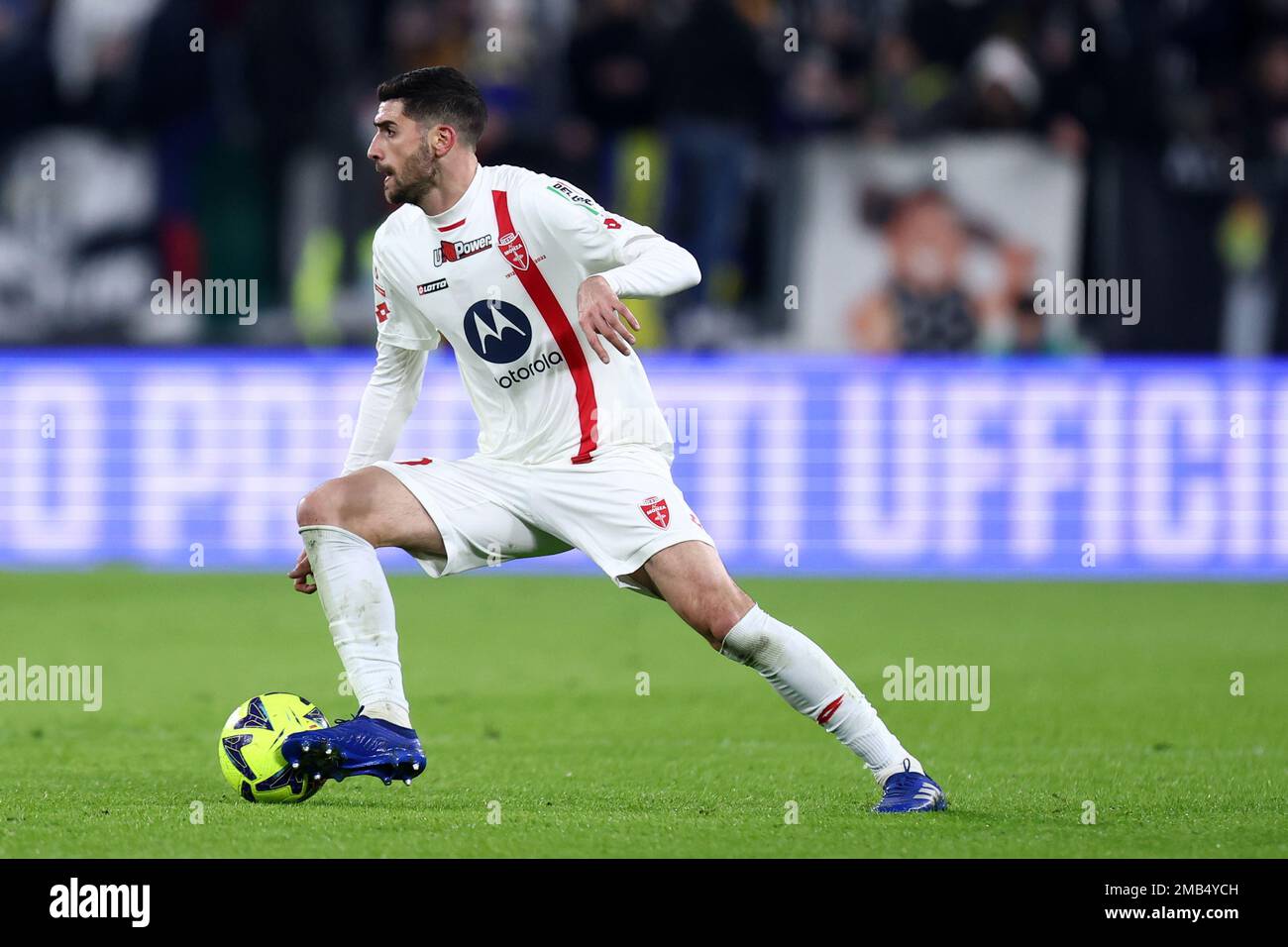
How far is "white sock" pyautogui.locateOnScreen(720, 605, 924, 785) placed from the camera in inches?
245

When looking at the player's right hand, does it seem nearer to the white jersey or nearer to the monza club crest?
the white jersey

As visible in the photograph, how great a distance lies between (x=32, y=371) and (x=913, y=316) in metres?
6.12

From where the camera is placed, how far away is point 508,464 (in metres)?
6.68

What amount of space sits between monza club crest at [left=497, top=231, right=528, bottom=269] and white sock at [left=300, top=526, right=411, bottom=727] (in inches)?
38.8

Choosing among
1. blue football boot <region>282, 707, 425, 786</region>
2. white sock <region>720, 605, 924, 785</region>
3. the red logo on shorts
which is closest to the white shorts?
the red logo on shorts

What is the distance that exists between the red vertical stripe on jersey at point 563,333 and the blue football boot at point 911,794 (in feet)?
4.52

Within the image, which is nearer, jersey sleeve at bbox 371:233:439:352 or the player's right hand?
the player's right hand

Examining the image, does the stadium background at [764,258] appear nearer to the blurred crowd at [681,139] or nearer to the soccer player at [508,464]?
the blurred crowd at [681,139]

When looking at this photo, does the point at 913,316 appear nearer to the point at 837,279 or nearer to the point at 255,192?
the point at 837,279

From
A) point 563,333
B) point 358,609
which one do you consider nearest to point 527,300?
point 563,333

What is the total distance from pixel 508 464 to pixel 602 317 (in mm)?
931

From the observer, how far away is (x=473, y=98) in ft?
21.8

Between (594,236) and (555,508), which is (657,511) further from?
(594,236)
